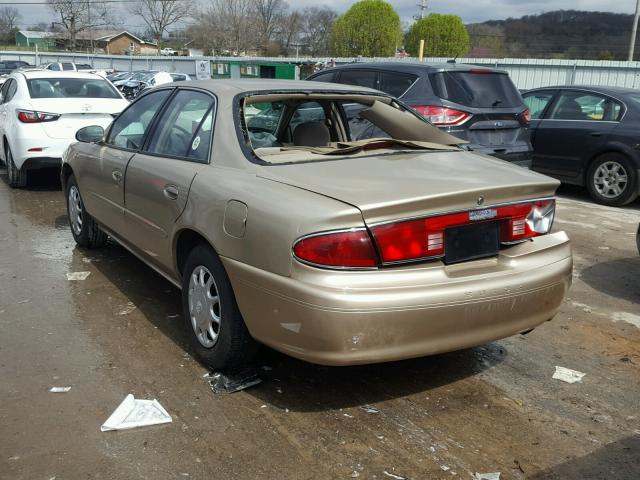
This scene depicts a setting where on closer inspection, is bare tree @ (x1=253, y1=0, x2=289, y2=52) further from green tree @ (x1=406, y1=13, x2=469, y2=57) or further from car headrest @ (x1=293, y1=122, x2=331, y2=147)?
car headrest @ (x1=293, y1=122, x2=331, y2=147)

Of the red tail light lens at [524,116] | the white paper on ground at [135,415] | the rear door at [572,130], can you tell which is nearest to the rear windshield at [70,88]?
the red tail light lens at [524,116]

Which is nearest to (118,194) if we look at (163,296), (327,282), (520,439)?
(163,296)

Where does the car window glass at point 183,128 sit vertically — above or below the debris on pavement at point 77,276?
above

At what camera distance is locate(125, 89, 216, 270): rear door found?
3.77 meters

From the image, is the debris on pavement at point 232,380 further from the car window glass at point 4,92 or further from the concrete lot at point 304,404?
the car window glass at point 4,92

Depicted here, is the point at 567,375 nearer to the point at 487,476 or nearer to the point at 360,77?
the point at 487,476

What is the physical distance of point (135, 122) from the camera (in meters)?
4.84

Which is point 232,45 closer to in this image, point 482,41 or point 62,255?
point 482,41

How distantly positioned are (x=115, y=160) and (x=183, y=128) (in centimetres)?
90

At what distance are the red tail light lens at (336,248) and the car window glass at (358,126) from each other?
2.00 metres

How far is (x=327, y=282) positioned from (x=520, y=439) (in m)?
1.21

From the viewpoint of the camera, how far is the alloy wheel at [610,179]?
27.8ft

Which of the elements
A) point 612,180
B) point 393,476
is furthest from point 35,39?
point 393,476

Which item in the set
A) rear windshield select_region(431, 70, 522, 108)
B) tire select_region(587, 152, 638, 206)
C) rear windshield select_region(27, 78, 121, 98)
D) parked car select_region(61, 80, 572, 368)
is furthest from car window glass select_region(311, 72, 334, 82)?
parked car select_region(61, 80, 572, 368)
